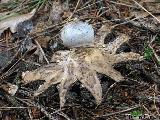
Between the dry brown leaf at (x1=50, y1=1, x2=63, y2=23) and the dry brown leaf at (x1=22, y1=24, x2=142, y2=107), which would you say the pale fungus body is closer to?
the dry brown leaf at (x1=22, y1=24, x2=142, y2=107)

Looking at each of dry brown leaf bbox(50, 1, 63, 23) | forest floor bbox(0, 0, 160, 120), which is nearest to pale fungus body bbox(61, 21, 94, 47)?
forest floor bbox(0, 0, 160, 120)

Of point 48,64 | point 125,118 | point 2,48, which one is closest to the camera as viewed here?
point 125,118

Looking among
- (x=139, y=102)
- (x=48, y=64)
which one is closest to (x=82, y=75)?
(x=48, y=64)

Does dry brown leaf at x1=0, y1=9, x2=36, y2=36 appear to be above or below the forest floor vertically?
above

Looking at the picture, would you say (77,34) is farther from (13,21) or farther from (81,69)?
(13,21)

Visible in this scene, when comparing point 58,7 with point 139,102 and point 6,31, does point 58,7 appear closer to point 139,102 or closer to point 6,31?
point 6,31
